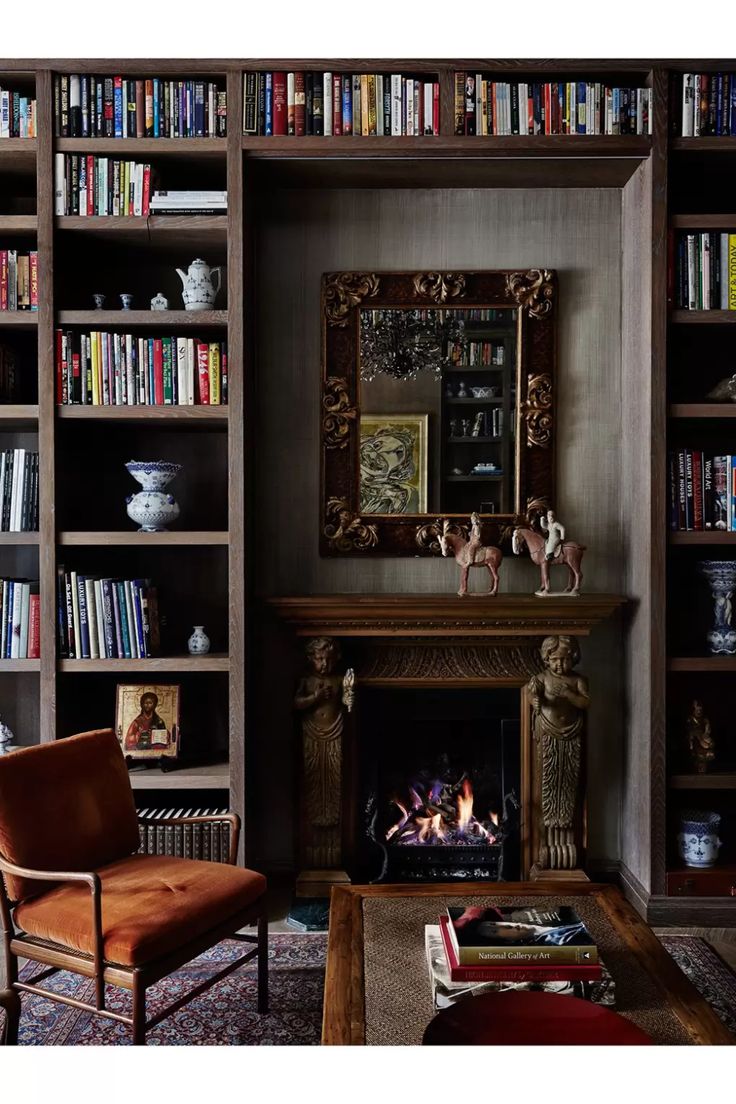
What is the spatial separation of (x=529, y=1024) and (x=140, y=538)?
2.01 m

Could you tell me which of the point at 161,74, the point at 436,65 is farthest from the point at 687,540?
the point at 161,74

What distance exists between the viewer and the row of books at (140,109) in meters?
3.05

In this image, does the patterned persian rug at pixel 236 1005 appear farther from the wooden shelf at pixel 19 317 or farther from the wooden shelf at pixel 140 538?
the wooden shelf at pixel 19 317

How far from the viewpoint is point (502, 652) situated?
3.34 meters

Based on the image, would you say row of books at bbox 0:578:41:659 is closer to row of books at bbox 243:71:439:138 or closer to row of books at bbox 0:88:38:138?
row of books at bbox 0:88:38:138

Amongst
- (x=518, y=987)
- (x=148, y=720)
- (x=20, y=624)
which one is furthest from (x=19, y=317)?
(x=518, y=987)

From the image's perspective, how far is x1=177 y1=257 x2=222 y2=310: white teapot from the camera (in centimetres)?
317

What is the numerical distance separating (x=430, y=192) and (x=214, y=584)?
5.49 ft

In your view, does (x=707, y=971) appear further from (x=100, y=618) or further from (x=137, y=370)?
(x=137, y=370)

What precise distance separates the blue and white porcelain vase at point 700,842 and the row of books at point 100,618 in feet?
6.41

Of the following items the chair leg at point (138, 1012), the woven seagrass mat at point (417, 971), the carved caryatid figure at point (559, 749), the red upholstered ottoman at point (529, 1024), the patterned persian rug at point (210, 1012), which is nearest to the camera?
the red upholstered ottoman at point (529, 1024)

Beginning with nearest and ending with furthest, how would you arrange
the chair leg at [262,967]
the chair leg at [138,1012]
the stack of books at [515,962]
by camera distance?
the stack of books at [515,962] → the chair leg at [138,1012] → the chair leg at [262,967]

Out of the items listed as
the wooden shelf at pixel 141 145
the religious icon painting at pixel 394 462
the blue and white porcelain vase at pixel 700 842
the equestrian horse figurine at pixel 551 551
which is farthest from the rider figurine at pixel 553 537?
the wooden shelf at pixel 141 145

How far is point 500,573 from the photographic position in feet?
11.3
